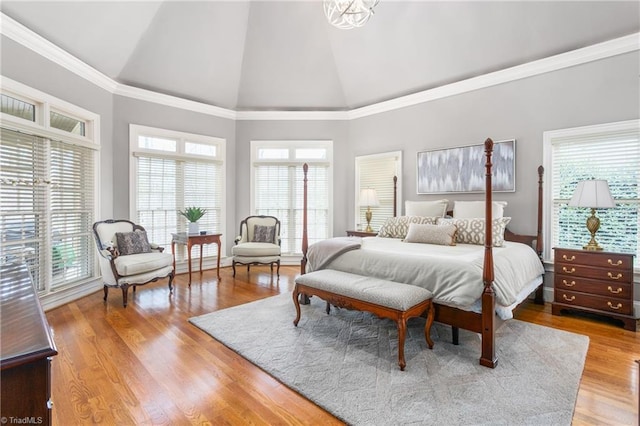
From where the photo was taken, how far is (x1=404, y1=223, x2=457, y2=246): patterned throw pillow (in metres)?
3.76

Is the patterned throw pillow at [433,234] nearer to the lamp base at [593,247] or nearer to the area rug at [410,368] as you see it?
the area rug at [410,368]

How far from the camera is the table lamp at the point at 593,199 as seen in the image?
328 centimetres

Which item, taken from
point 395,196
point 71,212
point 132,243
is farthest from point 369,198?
point 71,212

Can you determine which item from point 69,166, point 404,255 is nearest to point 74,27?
point 69,166

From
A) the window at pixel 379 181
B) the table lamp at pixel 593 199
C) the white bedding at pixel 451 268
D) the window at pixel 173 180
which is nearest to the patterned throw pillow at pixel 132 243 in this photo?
the window at pixel 173 180

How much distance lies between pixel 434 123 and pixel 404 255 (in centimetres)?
293

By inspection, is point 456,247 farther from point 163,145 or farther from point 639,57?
point 163,145

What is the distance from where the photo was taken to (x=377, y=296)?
8.27 feet

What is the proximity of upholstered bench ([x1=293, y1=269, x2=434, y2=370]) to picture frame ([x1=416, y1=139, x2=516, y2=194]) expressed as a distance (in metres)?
2.61

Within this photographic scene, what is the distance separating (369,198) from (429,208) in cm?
112

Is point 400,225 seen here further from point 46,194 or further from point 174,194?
point 46,194

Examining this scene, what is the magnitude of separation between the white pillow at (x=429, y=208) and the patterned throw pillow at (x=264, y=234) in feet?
7.79

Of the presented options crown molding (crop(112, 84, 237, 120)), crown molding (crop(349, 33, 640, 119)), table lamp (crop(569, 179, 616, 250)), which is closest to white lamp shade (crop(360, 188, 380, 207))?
crown molding (crop(349, 33, 640, 119))

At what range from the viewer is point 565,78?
390 centimetres
